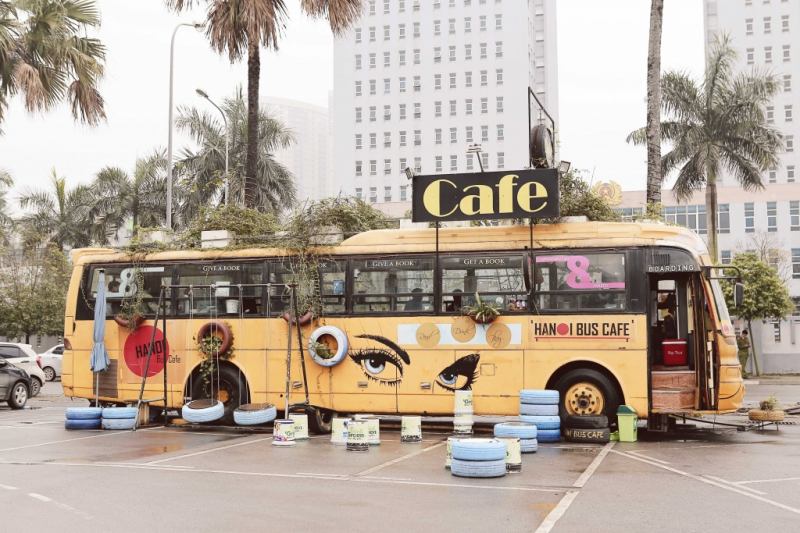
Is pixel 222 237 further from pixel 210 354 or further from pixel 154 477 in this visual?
pixel 154 477

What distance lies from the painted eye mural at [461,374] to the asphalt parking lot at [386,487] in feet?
3.32

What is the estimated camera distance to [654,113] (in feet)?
68.8

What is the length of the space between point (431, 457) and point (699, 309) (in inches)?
211

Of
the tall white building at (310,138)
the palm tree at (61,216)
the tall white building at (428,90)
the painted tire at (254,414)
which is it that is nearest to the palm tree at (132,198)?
the palm tree at (61,216)

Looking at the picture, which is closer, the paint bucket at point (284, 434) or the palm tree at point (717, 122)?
the paint bucket at point (284, 434)

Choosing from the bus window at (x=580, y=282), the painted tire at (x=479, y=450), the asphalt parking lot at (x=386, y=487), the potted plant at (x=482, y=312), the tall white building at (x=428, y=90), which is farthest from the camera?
the tall white building at (x=428, y=90)

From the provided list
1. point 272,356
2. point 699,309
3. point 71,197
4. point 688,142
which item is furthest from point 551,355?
point 71,197

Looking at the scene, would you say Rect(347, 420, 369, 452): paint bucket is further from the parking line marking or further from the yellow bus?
the parking line marking

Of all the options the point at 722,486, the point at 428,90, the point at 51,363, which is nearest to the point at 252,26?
the point at 722,486

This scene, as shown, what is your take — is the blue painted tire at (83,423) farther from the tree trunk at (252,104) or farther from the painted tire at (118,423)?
the tree trunk at (252,104)

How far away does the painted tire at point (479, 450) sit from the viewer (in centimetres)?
1019

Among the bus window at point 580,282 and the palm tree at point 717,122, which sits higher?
the palm tree at point 717,122

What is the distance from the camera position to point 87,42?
70.9 feet

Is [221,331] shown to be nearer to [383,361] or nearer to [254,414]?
[254,414]
